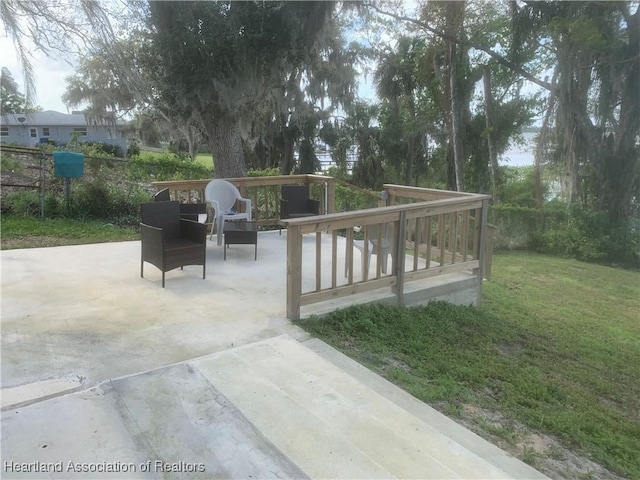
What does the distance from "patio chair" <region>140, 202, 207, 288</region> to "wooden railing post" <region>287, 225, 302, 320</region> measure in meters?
1.27

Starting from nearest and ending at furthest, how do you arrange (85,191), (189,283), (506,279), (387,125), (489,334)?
(489,334)
(189,283)
(506,279)
(85,191)
(387,125)

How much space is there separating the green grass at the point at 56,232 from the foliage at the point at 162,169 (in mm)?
1575

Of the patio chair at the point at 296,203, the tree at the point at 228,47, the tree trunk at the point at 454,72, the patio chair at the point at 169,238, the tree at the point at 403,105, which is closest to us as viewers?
the patio chair at the point at 169,238

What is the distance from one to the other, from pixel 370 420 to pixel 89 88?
507 inches

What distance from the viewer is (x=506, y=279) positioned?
692 cm

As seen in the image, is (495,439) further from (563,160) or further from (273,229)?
(563,160)

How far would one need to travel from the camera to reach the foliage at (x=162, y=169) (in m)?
8.43

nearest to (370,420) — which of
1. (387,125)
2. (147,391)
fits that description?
(147,391)

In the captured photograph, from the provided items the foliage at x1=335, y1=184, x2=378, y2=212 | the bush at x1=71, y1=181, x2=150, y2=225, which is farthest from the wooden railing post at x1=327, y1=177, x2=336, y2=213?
the bush at x1=71, y1=181, x2=150, y2=225

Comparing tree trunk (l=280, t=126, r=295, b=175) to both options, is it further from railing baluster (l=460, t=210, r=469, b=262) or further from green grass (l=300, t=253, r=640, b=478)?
railing baluster (l=460, t=210, r=469, b=262)

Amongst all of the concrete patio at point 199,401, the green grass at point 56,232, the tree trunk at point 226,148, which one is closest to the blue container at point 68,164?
the green grass at point 56,232

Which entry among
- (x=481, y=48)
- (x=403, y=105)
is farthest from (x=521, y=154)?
(x=481, y=48)

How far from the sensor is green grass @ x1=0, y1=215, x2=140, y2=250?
19.0 feet

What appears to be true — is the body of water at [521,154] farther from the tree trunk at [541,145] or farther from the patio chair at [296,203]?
the patio chair at [296,203]
